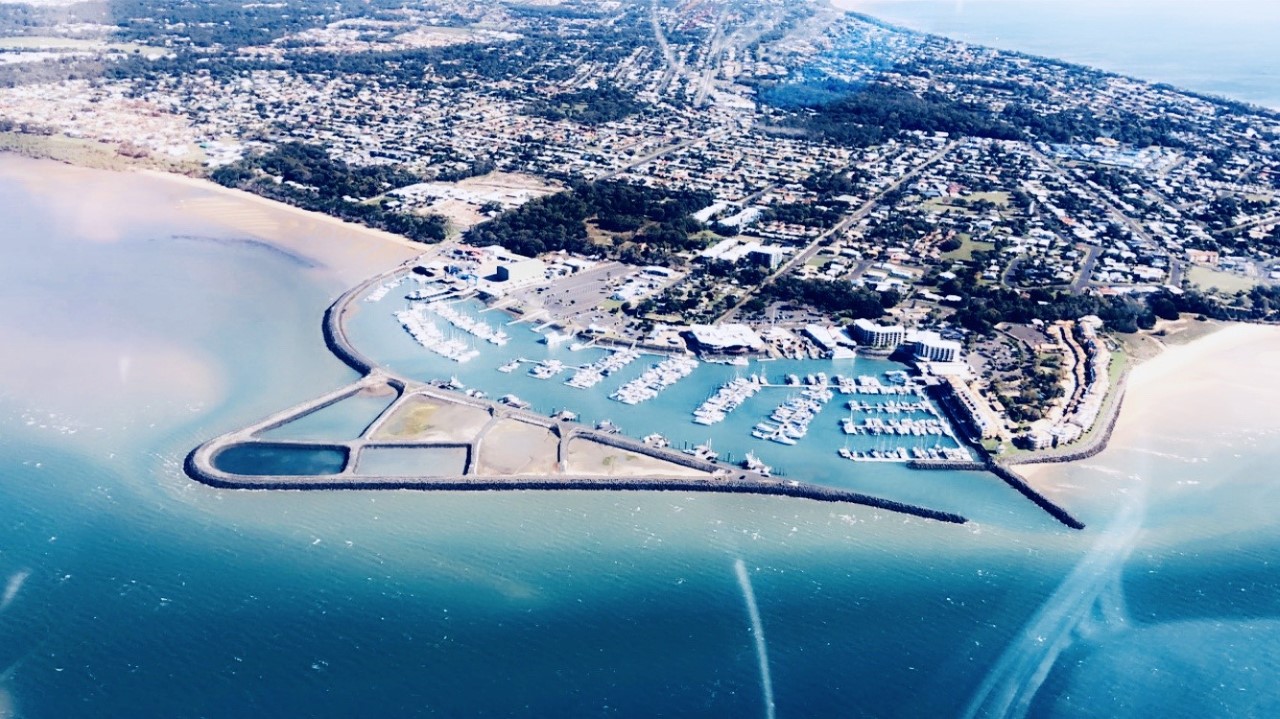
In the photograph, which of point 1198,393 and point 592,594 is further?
point 1198,393

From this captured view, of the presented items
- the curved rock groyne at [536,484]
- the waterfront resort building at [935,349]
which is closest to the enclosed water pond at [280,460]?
the curved rock groyne at [536,484]

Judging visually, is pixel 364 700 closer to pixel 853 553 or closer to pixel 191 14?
pixel 853 553

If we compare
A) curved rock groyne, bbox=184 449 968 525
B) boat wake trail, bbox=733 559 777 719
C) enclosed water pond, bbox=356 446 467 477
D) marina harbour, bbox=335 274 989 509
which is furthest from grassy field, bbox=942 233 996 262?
enclosed water pond, bbox=356 446 467 477

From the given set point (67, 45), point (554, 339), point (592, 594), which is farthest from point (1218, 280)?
point (67, 45)

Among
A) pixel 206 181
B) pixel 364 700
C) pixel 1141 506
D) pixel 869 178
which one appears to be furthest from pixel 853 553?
pixel 206 181

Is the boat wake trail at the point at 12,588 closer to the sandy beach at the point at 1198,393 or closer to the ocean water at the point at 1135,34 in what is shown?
the sandy beach at the point at 1198,393

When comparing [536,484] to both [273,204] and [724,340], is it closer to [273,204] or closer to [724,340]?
[724,340]
